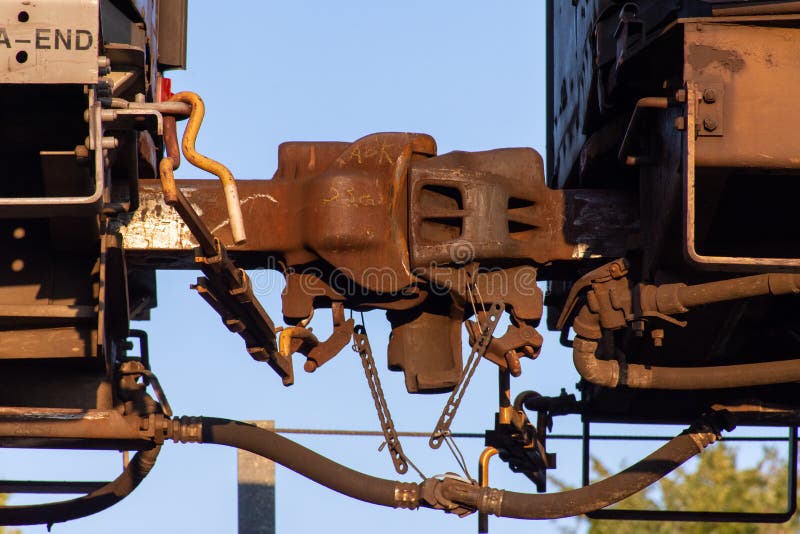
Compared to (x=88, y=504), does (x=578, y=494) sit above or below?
above

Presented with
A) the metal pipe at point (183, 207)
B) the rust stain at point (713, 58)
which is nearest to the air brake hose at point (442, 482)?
the metal pipe at point (183, 207)

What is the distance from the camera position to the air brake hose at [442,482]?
6.70m

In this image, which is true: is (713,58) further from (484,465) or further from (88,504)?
(88,504)

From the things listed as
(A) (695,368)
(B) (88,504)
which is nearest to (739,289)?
(A) (695,368)

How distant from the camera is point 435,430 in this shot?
6.78m

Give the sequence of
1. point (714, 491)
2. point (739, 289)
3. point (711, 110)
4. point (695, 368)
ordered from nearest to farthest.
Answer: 1. point (711, 110)
2. point (739, 289)
3. point (695, 368)
4. point (714, 491)

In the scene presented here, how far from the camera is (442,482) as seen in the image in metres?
6.69

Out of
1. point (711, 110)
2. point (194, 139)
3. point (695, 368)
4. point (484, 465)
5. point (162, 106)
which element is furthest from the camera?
point (484, 465)

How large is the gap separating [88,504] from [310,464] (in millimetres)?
1671

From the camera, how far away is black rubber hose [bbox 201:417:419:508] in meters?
6.73

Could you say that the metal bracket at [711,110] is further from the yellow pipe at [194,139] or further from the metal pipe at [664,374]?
the yellow pipe at [194,139]

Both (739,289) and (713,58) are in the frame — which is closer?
(713,58)

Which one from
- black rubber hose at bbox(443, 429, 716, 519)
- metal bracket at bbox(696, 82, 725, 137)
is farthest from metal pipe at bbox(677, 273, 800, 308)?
black rubber hose at bbox(443, 429, 716, 519)

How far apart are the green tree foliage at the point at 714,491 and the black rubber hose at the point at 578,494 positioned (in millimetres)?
21947
